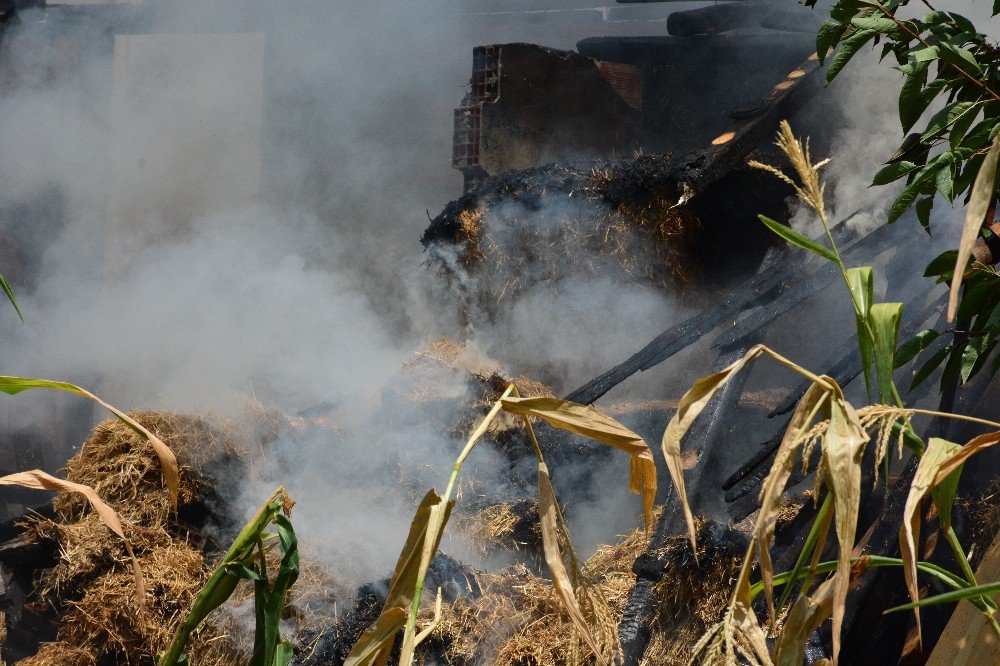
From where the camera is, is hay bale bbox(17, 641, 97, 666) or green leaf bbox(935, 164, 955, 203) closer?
green leaf bbox(935, 164, 955, 203)

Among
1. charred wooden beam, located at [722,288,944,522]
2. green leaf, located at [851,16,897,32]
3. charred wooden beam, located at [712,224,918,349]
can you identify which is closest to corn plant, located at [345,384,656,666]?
green leaf, located at [851,16,897,32]

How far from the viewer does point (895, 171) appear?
1839 millimetres

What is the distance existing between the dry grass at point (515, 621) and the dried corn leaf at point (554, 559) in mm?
2083

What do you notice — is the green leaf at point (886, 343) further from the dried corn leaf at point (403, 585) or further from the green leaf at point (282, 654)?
the green leaf at point (282, 654)

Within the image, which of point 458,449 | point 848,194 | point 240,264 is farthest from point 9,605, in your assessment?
point 848,194

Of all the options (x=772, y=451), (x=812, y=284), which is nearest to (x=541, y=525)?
(x=772, y=451)

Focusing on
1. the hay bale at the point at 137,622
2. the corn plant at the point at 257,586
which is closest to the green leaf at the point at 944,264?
the corn plant at the point at 257,586

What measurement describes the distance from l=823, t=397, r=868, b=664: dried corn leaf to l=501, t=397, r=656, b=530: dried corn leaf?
0.25 metres

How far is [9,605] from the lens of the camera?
5062mm

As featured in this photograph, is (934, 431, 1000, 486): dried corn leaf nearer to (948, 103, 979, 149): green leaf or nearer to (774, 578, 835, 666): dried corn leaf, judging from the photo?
(774, 578, 835, 666): dried corn leaf

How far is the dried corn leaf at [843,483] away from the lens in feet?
3.55

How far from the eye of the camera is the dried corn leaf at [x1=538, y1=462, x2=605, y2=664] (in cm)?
117

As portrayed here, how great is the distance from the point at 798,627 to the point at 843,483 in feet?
1.02

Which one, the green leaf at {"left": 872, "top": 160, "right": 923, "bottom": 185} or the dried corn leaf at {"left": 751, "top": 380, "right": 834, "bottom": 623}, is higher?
the green leaf at {"left": 872, "top": 160, "right": 923, "bottom": 185}
